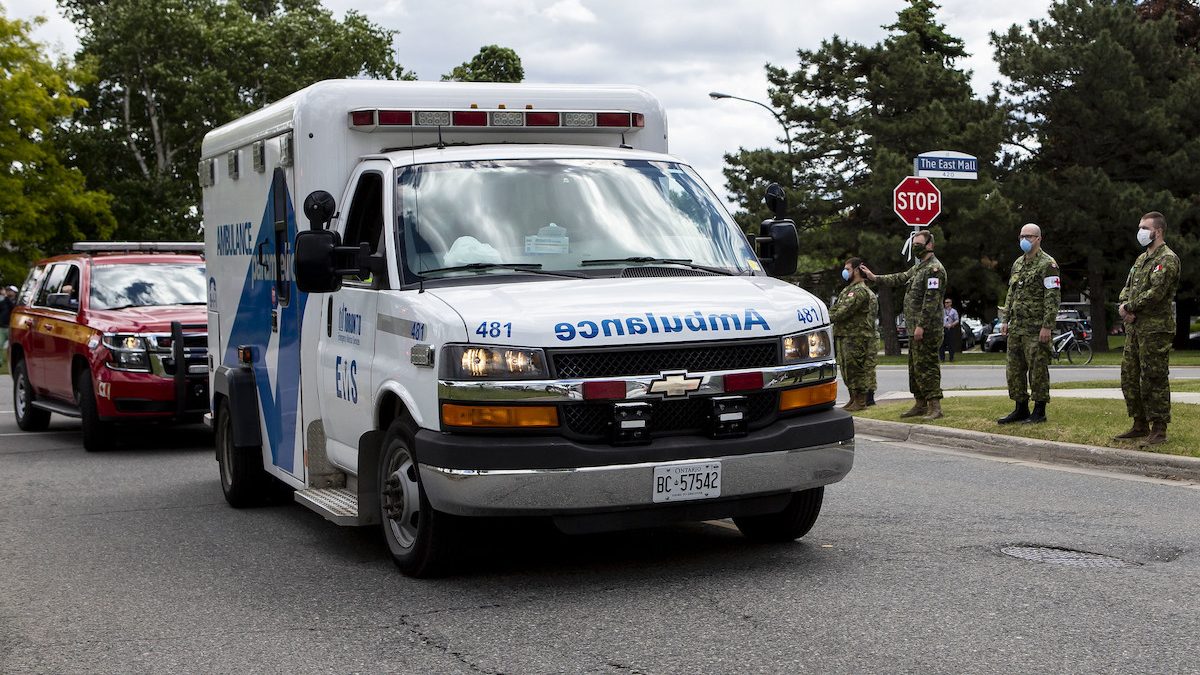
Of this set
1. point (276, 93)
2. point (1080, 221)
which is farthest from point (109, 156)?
point (1080, 221)

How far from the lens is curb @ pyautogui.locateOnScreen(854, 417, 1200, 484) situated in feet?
34.0

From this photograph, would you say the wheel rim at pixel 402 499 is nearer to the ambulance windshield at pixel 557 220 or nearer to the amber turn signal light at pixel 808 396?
the ambulance windshield at pixel 557 220

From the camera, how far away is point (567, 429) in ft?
20.4

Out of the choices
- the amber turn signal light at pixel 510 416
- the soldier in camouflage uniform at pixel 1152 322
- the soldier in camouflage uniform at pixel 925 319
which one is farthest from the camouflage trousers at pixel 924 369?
the amber turn signal light at pixel 510 416

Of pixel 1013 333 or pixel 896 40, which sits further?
pixel 896 40

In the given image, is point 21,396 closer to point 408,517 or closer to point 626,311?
point 408,517

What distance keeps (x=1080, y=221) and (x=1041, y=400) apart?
29724mm

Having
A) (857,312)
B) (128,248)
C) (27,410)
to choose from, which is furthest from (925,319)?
(27,410)

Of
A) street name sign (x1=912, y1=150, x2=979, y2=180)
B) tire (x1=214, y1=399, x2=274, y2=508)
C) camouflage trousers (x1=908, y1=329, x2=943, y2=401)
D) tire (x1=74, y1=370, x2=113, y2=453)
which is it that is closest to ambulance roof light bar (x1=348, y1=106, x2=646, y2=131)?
tire (x1=214, y1=399, x2=274, y2=508)

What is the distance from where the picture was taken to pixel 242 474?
30.6 ft

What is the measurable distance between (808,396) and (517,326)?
152cm

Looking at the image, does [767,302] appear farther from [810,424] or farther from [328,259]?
[328,259]

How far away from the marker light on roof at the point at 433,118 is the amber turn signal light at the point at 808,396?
254 centimetres

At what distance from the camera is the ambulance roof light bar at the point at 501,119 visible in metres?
7.71
